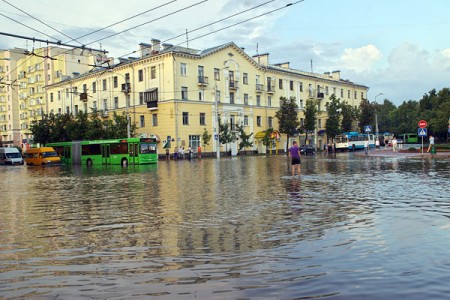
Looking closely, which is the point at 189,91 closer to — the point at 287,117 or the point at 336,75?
the point at 287,117

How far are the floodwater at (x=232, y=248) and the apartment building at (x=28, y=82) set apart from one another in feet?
228

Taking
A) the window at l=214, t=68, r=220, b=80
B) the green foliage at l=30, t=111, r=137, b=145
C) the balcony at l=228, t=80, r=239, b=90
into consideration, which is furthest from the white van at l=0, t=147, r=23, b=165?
the balcony at l=228, t=80, r=239, b=90

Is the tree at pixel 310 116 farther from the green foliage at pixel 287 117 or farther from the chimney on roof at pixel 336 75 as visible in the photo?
the chimney on roof at pixel 336 75

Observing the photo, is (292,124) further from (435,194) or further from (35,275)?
(35,275)

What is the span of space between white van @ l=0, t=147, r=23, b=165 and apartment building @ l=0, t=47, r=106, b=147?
2760 cm

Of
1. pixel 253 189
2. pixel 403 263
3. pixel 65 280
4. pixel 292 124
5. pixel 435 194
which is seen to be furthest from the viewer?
pixel 292 124

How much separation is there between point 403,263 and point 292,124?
63.6 meters

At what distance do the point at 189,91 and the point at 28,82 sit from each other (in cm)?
4935

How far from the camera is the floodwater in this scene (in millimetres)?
4703

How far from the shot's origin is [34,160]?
46.5 m

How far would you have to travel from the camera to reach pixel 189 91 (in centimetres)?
5947

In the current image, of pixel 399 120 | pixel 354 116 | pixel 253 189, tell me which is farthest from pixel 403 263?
pixel 399 120

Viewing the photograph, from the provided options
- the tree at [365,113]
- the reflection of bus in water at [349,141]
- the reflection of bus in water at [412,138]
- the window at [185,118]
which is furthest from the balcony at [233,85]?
the reflection of bus in water at [412,138]

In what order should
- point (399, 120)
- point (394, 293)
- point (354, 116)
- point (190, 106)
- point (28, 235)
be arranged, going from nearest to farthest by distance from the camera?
point (394, 293) → point (28, 235) → point (190, 106) → point (354, 116) → point (399, 120)
